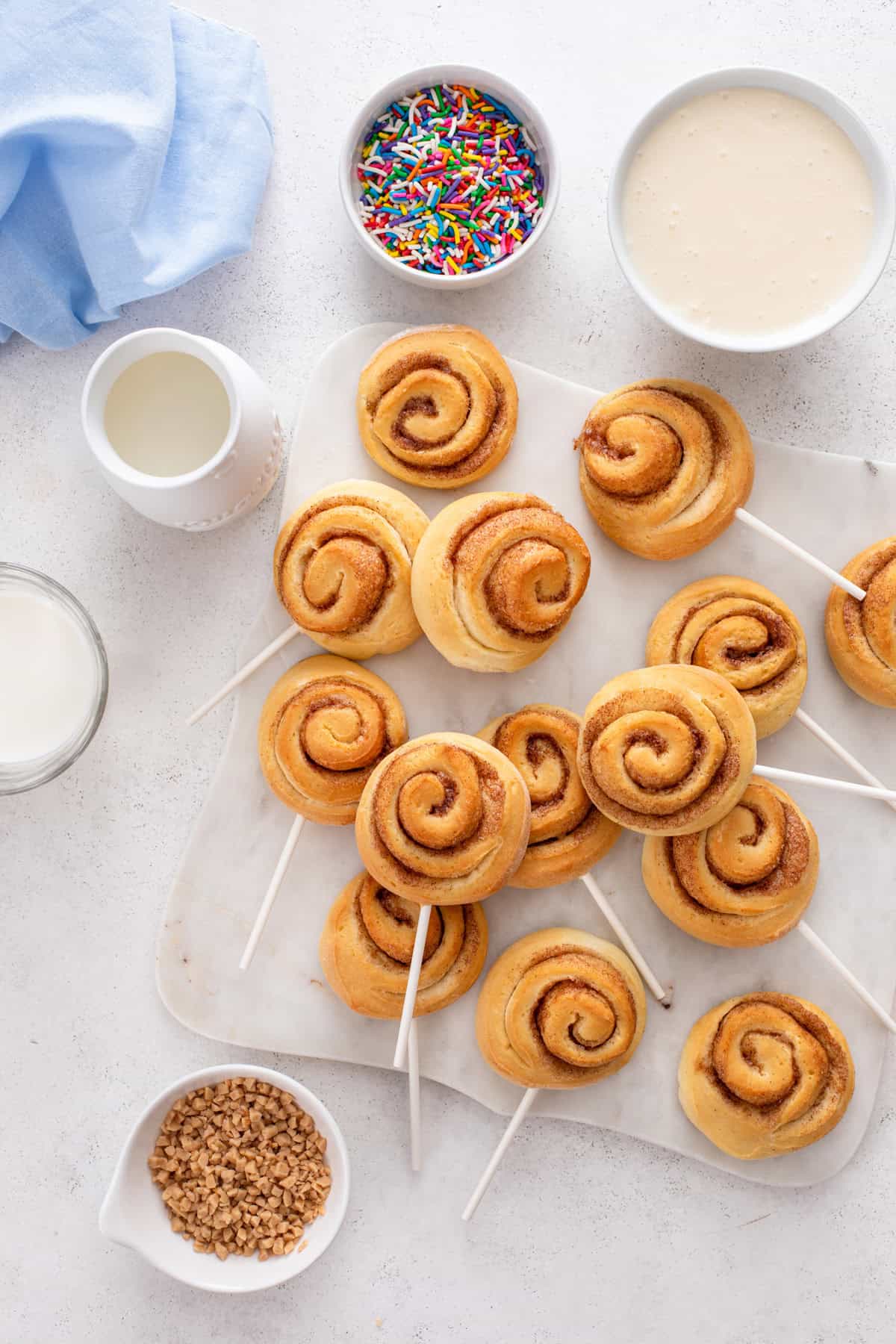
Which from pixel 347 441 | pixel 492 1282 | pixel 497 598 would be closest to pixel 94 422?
pixel 347 441

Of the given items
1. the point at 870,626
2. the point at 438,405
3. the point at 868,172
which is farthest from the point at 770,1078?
the point at 868,172

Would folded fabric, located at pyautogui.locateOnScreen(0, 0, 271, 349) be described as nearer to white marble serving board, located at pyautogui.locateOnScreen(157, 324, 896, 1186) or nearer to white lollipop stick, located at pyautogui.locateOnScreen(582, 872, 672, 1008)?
white marble serving board, located at pyautogui.locateOnScreen(157, 324, 896, 1186)

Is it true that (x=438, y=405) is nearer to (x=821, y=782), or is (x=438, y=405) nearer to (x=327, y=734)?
(x=327, y=734)

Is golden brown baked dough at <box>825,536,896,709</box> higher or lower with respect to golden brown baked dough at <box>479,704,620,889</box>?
higher

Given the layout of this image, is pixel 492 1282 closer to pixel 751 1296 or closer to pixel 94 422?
pixel 751 1296

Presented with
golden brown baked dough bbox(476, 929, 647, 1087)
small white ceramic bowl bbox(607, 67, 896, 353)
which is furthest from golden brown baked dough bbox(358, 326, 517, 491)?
golden brown baked dough bbox(476, 929, 647, 1087)

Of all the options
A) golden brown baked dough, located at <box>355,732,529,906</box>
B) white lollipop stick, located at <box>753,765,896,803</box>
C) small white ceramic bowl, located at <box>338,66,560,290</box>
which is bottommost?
golden brown baked dough, located at <box>355,732,529,906</box>
